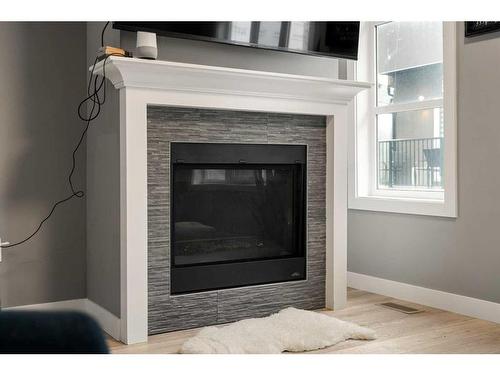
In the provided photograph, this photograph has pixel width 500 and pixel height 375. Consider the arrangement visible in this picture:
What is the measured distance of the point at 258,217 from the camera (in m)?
3.24

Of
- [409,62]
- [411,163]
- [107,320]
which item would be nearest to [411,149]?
[411,163]

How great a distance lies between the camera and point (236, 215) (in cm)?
317

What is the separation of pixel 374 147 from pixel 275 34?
4.59 ft

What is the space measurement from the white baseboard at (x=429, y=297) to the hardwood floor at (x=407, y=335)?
51 millimetres

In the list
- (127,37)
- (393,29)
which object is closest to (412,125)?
(393,29)

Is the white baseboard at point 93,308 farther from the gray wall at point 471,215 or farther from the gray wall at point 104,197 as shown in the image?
the gray wall at point 471,215

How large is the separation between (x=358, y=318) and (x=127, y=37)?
6.63ft

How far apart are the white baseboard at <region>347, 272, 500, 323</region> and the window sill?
0.49 metres

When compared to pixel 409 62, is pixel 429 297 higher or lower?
lower

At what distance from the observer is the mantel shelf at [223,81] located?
2664 mm

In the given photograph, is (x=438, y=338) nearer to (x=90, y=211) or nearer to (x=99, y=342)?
(x=90, y=211)

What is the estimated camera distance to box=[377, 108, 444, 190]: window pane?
3.65 metres

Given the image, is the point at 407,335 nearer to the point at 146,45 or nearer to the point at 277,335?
the point at 277,335
